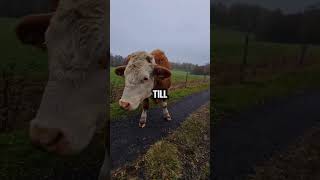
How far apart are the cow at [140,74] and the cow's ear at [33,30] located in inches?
23.1

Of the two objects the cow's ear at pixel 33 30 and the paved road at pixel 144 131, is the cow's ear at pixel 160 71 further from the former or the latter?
the cow's ear at pixel 33 30

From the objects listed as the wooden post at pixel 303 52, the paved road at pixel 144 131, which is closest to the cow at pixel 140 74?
the paved road at pixel 144 131

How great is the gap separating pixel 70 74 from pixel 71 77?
2 cm

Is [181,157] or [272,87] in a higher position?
[272,87]

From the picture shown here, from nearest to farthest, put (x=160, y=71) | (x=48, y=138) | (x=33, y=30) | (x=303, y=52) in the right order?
(x=48, y=138) < (x=33, y=30) < (x=160, y=71) < (x=303, y=52)

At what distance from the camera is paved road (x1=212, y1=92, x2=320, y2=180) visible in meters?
2.90

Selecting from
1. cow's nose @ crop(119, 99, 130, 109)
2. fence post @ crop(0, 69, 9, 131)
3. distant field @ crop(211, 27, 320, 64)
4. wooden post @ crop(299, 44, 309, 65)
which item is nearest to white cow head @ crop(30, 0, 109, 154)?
cow's nose @ crop(119, 99, 130, 109)

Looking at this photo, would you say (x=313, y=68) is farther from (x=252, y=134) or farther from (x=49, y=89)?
(x=49, y=89)

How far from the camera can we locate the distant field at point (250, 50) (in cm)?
272

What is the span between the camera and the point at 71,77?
2.08 meters

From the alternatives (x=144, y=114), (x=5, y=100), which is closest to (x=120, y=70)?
(x=144, y=114)

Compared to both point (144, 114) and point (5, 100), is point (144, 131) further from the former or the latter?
point (5, 100)

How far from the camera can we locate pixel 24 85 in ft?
11.1

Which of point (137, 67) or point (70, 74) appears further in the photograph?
point (137, 67)
